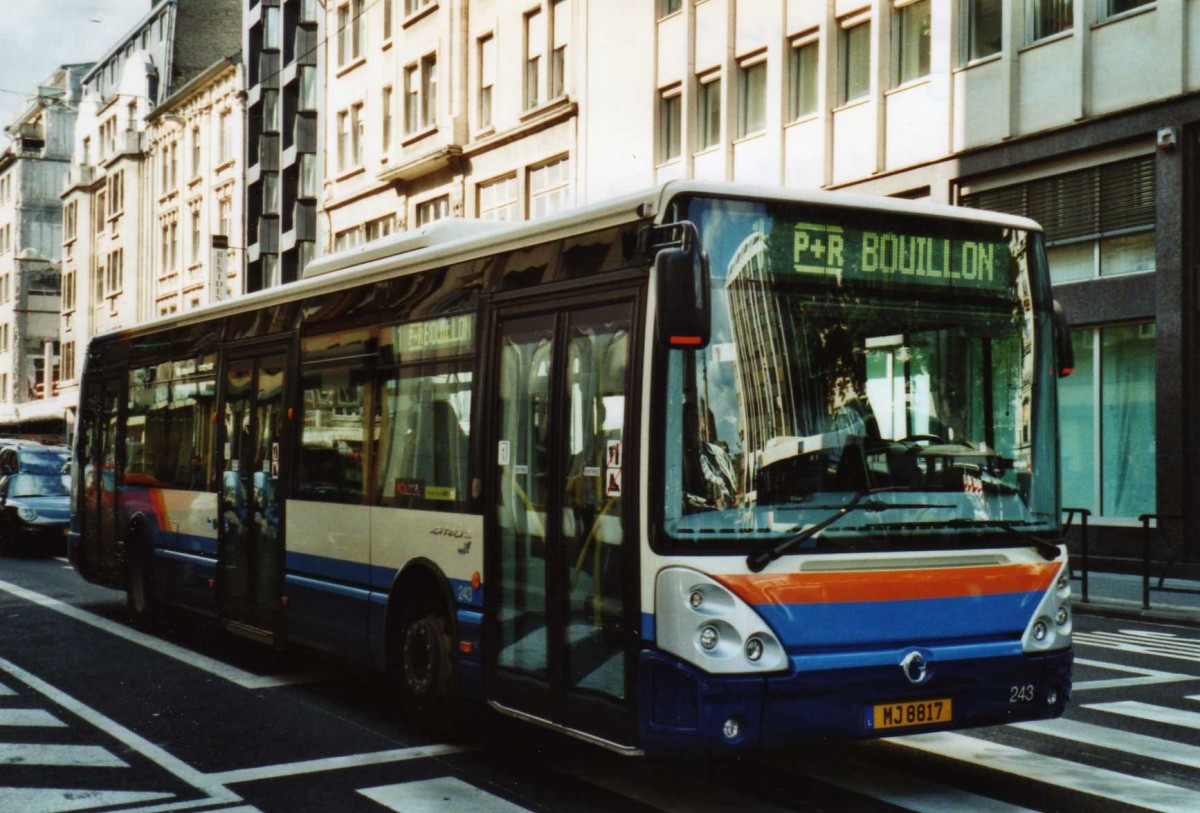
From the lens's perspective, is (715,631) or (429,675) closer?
(715,631)

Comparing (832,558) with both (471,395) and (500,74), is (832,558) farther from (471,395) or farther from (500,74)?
(500,74)

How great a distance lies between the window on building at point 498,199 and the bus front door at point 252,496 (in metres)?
26.1

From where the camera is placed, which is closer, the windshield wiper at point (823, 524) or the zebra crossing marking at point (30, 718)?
the windshield wiper at point (823, 524)

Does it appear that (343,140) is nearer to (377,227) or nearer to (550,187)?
(377,227)

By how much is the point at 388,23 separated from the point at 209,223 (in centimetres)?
1940

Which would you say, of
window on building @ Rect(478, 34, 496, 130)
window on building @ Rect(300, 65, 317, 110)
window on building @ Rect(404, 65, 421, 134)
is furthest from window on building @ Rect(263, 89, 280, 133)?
window on building @ Rect(478, 34, 496, 130)

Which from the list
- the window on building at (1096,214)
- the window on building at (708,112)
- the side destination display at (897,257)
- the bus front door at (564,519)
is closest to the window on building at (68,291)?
the window on building at (708,112)

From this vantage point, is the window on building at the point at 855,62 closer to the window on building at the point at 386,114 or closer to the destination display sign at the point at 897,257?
the destination display sign at the point at 897,257

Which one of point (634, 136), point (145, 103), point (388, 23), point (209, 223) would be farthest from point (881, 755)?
point (145, 103)

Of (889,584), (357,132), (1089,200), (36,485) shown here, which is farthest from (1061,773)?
(357,132)

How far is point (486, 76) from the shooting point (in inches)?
1571

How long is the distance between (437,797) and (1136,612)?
11.1 meters

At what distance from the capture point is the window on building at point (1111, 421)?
72.3 ft

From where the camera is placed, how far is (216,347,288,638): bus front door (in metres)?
11.3
